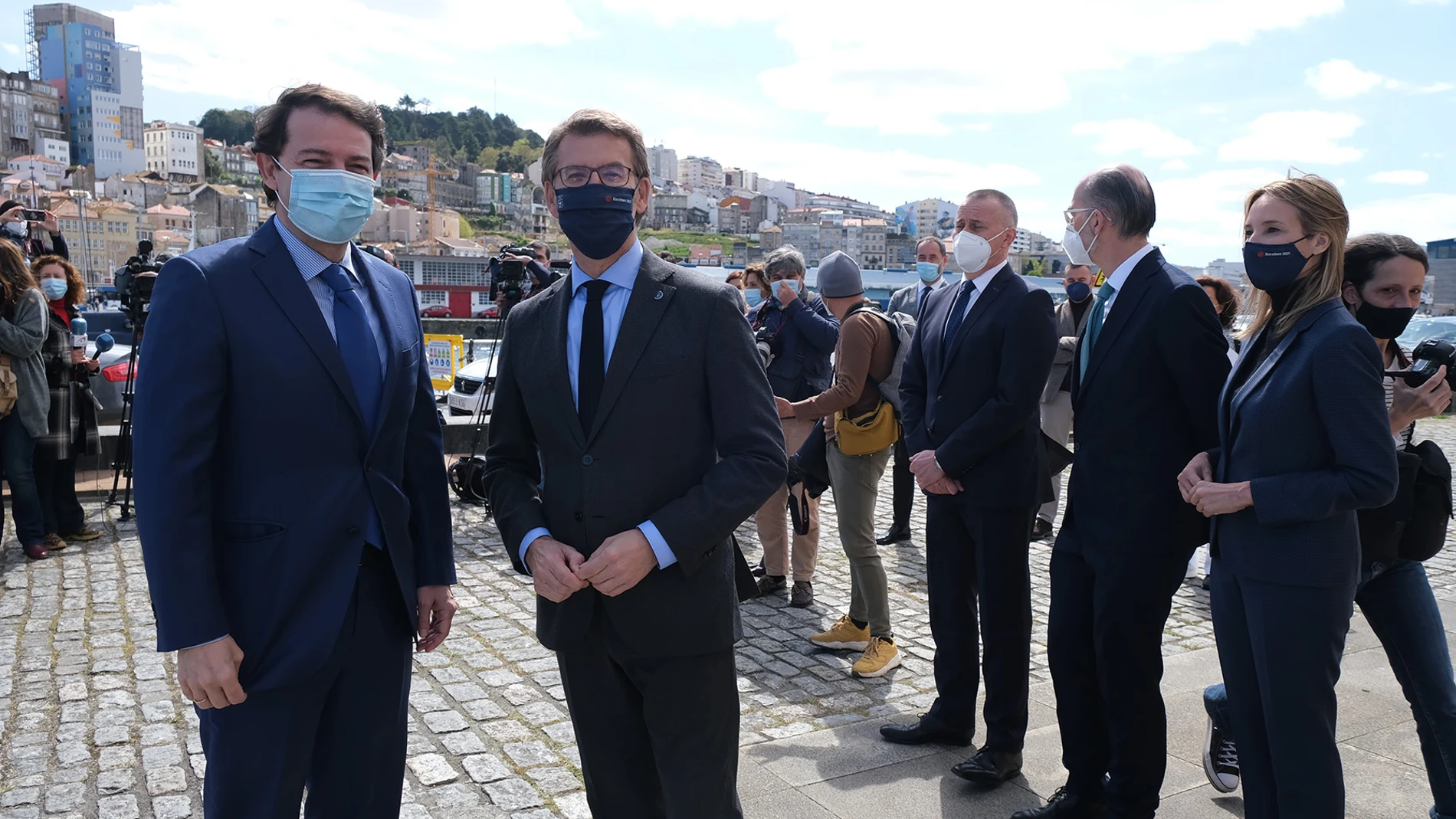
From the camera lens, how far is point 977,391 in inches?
155

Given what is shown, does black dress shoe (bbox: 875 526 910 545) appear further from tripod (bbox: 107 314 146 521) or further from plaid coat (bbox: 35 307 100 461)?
plaid coat (bbox: 35 307 100 461)

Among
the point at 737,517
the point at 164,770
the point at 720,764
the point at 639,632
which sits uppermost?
the point at 737,517

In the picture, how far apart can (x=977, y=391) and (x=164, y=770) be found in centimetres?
345

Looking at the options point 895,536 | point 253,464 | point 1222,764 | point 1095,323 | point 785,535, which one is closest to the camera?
point 253,464

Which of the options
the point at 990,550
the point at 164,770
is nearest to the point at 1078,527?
the point at 990,550

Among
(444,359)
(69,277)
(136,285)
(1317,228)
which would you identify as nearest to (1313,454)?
(1317,228)

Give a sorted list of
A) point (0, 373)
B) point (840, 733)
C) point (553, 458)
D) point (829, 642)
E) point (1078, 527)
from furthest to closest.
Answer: point (0, 373) < point (829, 642) < point (840, 733) < point (1078, 527) < point (553, 458)

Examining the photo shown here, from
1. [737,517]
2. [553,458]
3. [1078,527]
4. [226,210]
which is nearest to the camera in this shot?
[737,517]

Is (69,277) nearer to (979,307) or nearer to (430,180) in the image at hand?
(979,307)

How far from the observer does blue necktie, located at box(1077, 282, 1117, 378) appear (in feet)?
10.9

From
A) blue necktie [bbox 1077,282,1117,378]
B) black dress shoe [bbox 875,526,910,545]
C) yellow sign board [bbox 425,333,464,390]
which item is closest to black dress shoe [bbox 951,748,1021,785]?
blue necktie [bbox 1077,282,1117,378]

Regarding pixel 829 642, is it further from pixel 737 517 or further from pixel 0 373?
pixel 0 373

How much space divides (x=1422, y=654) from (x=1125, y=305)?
57.2 inches

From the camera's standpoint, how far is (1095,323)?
3385mm
